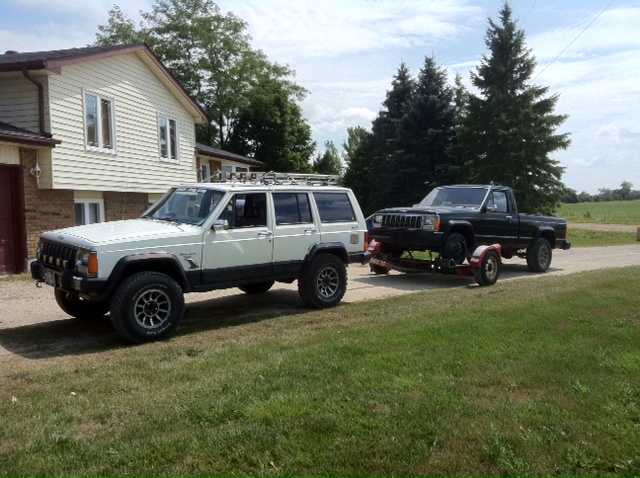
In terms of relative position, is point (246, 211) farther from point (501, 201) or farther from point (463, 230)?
point (501, 201)

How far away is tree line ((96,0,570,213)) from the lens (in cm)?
3133

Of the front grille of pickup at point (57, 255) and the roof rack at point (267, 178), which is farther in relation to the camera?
the roof rack at point (267, 178)

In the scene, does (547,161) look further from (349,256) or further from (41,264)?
(41,264)

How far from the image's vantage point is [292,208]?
9086 mm

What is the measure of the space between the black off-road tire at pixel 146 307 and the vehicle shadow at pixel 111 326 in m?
0.24

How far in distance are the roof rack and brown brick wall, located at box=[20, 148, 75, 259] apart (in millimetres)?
6414

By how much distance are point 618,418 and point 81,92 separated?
50.0 ft

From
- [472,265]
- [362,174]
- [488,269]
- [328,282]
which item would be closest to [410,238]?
[472,265]

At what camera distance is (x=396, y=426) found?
4047 mm

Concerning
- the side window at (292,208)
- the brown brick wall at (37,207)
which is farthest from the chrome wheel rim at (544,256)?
the brown brick wall at (37,207)

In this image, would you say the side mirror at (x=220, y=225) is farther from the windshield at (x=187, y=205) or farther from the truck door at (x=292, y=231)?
the truck door at (x=292, y=231)

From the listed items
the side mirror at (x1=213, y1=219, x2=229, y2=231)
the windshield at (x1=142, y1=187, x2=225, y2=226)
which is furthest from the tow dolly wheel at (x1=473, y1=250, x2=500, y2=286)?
the windshield at (x1=142, y1=187, x2=225, y2=226)

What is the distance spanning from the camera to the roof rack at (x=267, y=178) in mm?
9133

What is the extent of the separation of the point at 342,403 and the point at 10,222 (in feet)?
38.1
